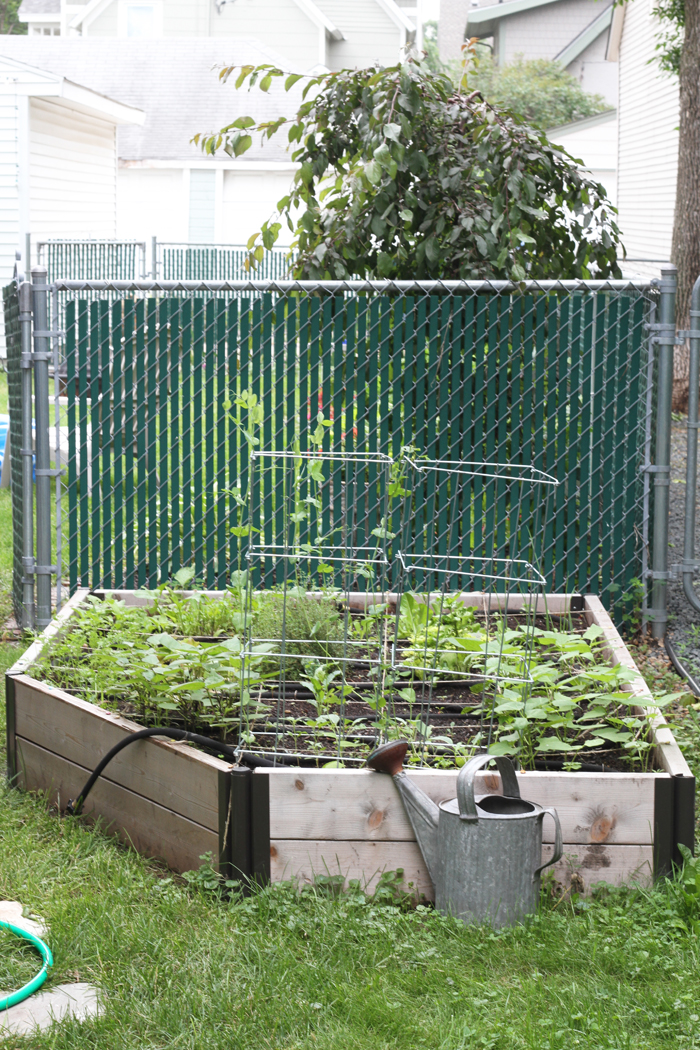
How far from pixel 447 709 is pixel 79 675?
1310mm

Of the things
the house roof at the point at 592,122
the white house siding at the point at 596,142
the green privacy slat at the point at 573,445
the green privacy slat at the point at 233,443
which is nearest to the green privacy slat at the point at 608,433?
the green privacy slat at the point at 573,445

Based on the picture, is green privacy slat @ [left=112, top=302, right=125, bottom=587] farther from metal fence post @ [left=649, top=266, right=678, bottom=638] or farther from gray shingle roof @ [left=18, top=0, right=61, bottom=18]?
gray shingle roof @ [left=18, top=0, right=61, bottom=18]

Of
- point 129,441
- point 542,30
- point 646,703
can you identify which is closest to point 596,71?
point 542,30

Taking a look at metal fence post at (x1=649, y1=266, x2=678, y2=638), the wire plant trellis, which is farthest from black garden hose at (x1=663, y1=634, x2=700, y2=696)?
the wire plant trellis

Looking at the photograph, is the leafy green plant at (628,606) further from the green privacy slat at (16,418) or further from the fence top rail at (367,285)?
the green privacy slat at (16,418)

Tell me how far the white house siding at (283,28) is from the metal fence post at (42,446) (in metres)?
28.6

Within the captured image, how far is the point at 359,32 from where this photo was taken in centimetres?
3359

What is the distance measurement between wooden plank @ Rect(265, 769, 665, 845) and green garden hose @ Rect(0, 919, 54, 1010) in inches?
26.9

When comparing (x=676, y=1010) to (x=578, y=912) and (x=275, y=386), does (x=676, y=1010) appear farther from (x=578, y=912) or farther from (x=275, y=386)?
(x=275, y=386)

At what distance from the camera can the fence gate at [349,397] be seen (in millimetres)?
5422

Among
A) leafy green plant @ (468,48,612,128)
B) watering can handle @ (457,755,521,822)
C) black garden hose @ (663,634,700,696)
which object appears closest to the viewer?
watering can handle @ (457,755,521,822)

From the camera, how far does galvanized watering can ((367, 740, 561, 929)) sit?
2.90m

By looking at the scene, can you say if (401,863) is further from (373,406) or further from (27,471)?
(27,471)

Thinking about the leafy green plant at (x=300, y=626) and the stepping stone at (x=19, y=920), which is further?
the leafy green plant at (x=300, y=626)
